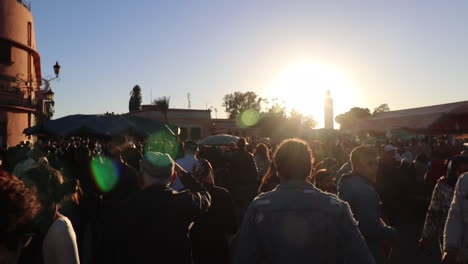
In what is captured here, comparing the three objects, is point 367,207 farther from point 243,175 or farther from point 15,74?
point 15,74

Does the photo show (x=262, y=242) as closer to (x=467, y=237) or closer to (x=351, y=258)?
(x=351, y=258)

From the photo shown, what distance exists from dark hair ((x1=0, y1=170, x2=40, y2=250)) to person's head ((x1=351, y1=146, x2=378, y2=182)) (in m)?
3.40

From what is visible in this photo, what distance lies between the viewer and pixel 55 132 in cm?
1073

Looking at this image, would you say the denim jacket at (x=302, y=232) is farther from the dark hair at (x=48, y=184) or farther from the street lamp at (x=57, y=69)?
the street lamp at (x=57, y=69)

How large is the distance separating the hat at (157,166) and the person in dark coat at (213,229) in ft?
4.14

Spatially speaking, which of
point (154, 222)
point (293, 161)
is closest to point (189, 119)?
point (154, 222)

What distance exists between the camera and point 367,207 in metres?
4.32

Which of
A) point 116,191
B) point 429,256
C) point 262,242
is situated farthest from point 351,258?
point 429,256

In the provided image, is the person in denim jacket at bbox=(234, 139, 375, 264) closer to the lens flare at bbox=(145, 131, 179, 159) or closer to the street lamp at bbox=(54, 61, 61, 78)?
the lens flare at bbox=(145, 131, 179, 159)

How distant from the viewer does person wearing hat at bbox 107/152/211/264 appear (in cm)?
332

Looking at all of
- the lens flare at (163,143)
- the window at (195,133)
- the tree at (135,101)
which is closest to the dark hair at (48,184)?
the lens flare at (163,143)

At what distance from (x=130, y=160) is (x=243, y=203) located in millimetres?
3526

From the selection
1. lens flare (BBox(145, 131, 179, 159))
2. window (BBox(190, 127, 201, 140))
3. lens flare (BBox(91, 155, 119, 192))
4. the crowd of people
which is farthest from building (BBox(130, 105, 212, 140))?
the crowd of people

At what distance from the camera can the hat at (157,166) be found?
350 centimetres
